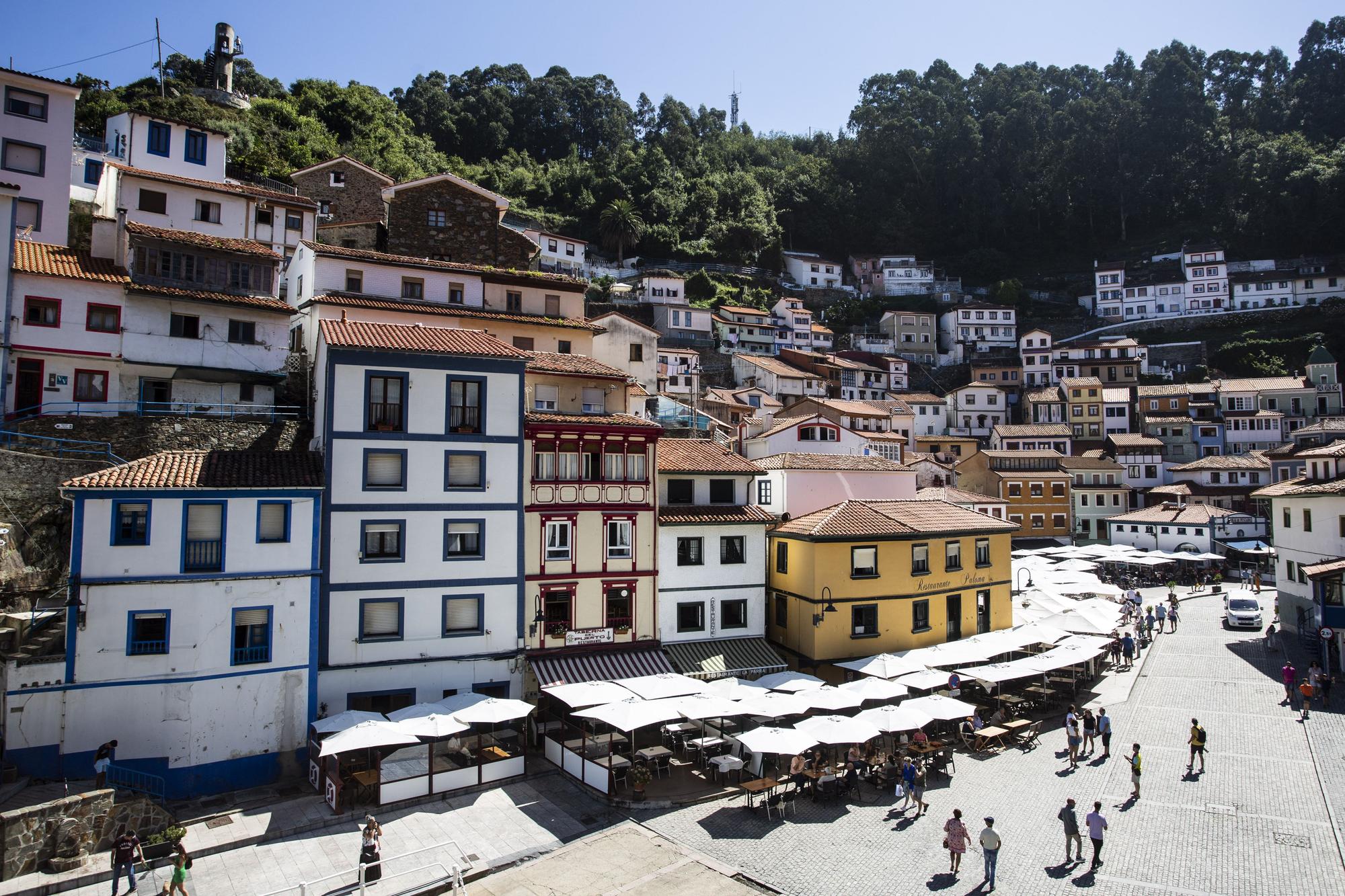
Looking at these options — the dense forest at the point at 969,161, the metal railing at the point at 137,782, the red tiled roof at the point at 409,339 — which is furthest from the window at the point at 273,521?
the dense forest at the point at 969,161

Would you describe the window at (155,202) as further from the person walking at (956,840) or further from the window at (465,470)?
the person walking at (956,840)

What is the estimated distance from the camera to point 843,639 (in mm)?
30938

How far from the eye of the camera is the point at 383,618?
25.3 m

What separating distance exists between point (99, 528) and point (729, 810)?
1807cm

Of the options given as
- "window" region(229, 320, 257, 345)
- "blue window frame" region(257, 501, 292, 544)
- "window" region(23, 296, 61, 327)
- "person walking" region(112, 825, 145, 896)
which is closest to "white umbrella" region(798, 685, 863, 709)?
"blue window frame" region(257, 501, 292, 544)

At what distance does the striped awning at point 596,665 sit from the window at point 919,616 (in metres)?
10.6

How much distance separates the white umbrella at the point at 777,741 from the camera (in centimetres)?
2062

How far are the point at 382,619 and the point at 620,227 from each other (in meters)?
88.1

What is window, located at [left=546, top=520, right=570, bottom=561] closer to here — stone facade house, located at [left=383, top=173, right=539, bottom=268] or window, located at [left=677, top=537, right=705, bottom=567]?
window, located at [left=677, top=537, right=705, bottom=567]

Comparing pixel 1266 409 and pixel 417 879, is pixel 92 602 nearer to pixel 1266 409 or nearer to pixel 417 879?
pixel 417 879

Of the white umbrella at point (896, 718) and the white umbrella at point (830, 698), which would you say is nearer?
the white umbrella at point (896, 718)

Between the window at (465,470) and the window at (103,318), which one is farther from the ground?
the window at (103,318)

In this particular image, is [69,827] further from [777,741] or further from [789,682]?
[789,682]

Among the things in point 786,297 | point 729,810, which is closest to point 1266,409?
point 786,297
